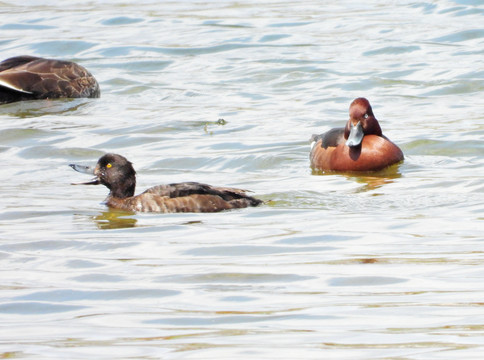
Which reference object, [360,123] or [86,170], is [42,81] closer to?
[360,123]

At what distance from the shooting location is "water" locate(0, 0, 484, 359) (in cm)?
552

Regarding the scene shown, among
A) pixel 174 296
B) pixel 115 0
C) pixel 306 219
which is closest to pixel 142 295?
pixel 174 296

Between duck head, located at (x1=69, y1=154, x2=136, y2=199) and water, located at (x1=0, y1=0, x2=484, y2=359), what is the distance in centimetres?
24

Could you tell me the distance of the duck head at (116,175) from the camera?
32.5ft

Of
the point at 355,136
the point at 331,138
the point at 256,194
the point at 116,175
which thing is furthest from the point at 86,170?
the point at 355,136

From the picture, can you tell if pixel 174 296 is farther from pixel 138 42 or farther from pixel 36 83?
pixel 138 42

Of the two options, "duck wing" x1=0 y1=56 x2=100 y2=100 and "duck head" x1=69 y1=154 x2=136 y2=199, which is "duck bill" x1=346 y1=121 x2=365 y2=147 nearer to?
"duck head" x1=69 y1=154 x2=136 y2=199

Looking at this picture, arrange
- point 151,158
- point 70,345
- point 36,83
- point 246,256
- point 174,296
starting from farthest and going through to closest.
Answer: point 36,83 → point 151,158 → point 246,256 → point 174,296 → point 70,345

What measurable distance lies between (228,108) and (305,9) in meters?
9.46

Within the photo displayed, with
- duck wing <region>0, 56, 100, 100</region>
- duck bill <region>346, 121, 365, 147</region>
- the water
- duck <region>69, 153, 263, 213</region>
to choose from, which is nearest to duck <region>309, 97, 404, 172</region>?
duck bill <region>346, 121, 365, 147</region>

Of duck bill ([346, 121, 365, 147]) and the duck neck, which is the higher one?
the duck neck

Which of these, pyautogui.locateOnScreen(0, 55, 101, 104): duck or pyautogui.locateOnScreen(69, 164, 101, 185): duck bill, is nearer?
pyautogui.locateOnScreen(69, 164, 101, 185): duck bill

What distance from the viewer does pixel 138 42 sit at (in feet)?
72.1

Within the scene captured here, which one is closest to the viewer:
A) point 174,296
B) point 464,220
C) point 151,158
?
point 174,296
